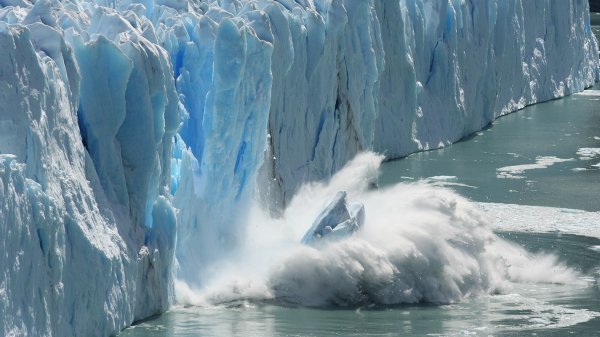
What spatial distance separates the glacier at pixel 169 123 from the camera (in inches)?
389

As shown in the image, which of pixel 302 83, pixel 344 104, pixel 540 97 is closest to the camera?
pixel 302 83

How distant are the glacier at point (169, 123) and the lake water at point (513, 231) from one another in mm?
595

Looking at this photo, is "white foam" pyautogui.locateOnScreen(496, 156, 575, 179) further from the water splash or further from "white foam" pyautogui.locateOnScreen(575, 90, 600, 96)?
"white foam" pyautogui.locateOnScreen(575, 90, 600, 96)

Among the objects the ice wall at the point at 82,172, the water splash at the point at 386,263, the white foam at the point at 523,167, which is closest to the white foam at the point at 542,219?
the water splash at the point at 386,263

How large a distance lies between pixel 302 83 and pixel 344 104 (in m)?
1.38

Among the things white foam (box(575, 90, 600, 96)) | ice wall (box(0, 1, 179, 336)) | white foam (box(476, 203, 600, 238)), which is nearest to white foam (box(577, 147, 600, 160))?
white foam (box(476, 203, 600, 238))

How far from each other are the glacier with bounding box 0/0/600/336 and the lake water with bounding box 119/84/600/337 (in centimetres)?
59

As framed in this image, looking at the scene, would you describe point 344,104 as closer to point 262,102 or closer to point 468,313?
point 262,102

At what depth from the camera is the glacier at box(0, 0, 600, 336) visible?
389 inches

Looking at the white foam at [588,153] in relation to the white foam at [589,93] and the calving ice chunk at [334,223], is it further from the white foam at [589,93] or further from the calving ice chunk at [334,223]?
the calving ice chunk at [334,223]

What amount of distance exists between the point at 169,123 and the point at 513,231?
5.75 m

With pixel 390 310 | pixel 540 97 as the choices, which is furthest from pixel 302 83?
pixel 540 97

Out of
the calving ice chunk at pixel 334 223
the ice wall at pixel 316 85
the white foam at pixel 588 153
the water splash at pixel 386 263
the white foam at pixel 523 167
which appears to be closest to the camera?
the water splash at pixel 386 263

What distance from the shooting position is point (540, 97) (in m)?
29.9
